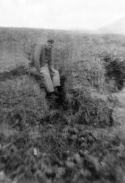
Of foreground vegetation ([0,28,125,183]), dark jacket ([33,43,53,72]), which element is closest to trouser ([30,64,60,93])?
dark jacket ([33,43,53,72])

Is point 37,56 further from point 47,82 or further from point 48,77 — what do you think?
point 47,82

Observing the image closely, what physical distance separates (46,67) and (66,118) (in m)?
1.66

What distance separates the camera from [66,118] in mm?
3695

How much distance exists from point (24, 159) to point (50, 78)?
2.24 meters

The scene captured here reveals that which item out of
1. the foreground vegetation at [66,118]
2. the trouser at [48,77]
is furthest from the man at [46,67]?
the foreground vegetation at [66,118]

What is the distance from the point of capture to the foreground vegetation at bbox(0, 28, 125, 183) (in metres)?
2.40

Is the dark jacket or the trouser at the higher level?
the dark jacket

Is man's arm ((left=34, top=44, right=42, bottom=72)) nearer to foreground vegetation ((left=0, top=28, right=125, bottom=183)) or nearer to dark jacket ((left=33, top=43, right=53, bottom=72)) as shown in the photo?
dark jacket ((left=33, top=43, right=53, bottom=72))

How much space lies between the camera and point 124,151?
259 centimetres

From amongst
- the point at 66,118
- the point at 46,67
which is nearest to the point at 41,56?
the point at 46,67

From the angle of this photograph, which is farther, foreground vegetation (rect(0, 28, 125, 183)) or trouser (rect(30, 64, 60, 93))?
trouser (rect(30, 64, 60, 93))

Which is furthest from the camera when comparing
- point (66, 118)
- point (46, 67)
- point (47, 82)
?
point (46, 67)

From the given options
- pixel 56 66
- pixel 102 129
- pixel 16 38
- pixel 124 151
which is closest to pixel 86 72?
pixel 56 66

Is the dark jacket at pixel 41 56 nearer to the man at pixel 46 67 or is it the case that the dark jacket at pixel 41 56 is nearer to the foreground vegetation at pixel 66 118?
the man at pixel 46 67
